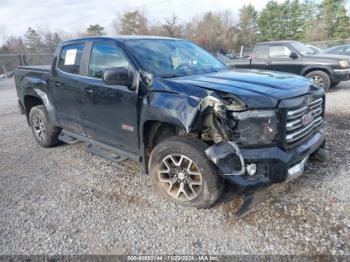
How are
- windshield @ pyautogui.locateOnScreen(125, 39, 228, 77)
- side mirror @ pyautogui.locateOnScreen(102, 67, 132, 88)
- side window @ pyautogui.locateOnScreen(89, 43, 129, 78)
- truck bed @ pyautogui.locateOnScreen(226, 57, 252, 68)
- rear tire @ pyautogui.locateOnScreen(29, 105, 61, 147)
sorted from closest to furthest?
side mirror @ pyautogui.locateOnScreen(102, 67, 132, 88) → windshield @ pyautogui.locateOnScreen(125, 39, 228, 77) → side window @ pyautogui.locateOnScreen(89, 43, 129, 78) → rear tire @ pyautogui.locateOnScreen(29, 105, 61, 147) → truck bed @ pyautogui.locateOnScreen(226, 57, 252, 68)

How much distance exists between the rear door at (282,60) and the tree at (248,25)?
41951 mm

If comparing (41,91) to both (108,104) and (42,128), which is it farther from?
(108,104)

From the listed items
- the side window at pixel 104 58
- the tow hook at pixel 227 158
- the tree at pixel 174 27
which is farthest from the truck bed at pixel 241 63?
the tree at pixel 174 27

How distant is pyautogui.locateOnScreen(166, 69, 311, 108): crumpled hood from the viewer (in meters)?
2.83

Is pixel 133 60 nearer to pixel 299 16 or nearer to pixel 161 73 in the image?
A: pixel 161 73

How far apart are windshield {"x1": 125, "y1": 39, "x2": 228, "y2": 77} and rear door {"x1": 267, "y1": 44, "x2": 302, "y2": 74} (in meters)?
5.63

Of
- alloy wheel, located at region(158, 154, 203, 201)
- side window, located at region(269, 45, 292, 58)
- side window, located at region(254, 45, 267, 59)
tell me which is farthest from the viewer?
side window, located at region(254, 45, 267, 59)

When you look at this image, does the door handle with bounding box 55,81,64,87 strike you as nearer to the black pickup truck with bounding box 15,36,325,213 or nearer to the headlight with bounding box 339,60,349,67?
the black pickup truck with bounding box 15,36,325,213

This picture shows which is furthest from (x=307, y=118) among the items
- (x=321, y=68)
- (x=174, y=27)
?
(x=174, y=27)

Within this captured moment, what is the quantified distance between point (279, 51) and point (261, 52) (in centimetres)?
56

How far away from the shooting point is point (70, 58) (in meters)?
4.52

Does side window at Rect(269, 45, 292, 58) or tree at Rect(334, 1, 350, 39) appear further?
tree at Rect(334, 1, 350, 39)

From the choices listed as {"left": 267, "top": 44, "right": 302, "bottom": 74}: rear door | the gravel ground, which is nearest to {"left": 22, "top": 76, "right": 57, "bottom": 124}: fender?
the gravel ground

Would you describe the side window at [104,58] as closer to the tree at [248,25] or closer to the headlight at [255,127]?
the headlight at [255,127]
